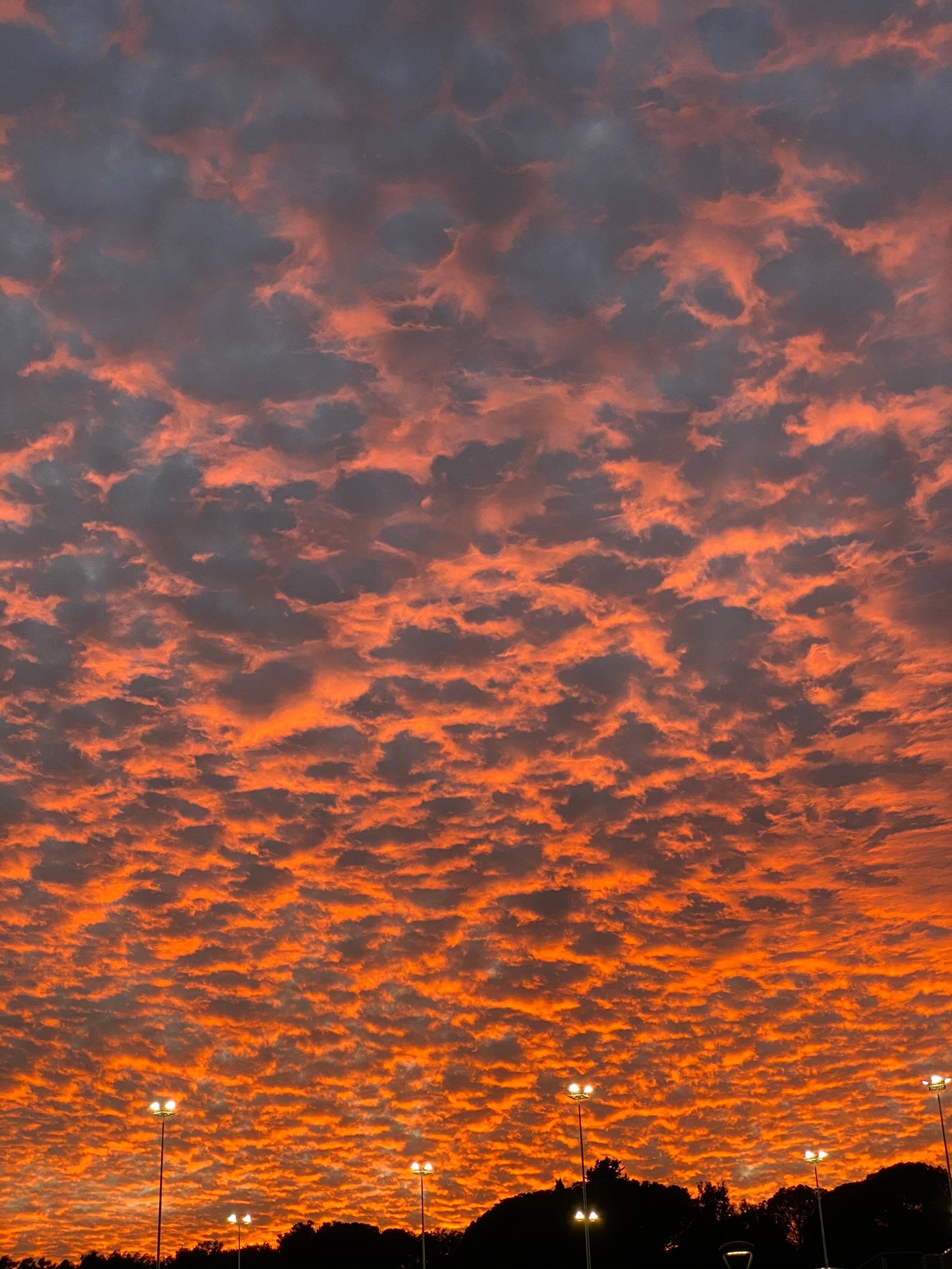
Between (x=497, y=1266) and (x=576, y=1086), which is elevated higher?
(x=576, y=1086)

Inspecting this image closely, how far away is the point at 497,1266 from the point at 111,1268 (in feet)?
190

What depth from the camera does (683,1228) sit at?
14588 centimetres

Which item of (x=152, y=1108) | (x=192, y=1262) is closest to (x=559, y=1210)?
(x=192, y=1262)

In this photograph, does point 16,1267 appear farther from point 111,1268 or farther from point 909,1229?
point 909,1229

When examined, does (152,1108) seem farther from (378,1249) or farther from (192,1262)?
Answer: (192,1262)

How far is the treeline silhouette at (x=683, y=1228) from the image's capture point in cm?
13775

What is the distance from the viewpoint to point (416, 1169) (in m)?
95.8

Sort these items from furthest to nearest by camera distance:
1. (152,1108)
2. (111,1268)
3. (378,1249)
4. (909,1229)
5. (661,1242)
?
(111,1268), (378,1249), (661,1242), (909,1229), (152,1108)

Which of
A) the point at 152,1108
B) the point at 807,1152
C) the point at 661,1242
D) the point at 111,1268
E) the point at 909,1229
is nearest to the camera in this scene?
the point at 152,1108

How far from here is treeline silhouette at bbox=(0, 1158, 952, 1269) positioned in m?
138

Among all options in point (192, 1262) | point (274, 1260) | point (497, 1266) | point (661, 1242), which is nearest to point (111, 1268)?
point (192, 1262)

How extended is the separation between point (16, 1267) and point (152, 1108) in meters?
135

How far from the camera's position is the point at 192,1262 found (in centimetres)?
16988

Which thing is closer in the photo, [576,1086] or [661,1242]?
[576,1086]
